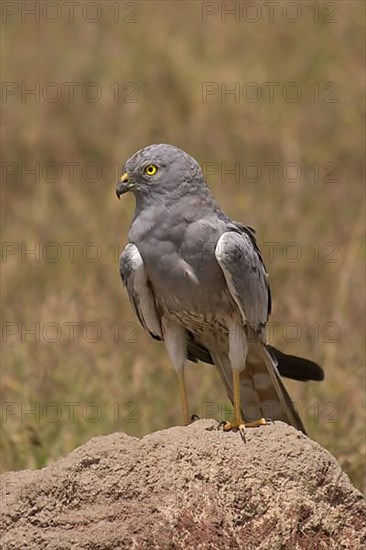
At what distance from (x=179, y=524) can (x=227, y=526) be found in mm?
172

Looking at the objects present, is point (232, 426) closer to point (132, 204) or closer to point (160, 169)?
point (160, 169)

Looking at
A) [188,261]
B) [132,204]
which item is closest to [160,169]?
[188,261]

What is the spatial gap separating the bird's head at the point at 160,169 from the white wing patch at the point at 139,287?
29cm

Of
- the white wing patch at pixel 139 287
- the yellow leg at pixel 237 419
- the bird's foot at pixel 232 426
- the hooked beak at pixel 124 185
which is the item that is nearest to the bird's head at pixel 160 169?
the hooked beak at pixel 124 185

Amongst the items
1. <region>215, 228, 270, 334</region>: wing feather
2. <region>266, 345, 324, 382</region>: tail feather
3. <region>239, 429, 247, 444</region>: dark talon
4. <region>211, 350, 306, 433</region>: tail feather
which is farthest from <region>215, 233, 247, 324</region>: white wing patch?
<region>239, 429, 247, 444</region>: dark talon

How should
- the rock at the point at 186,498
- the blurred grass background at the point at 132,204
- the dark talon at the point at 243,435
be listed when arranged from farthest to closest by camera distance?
the blurred grass background at the point at 132,204, the dark talon at the point at 243,435, the rock at the point at 186,498

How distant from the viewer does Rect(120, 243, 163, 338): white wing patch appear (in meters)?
5.38

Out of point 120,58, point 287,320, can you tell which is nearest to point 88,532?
point 287,320

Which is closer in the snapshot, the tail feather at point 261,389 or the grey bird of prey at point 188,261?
the grey bird of prey at point 188,261

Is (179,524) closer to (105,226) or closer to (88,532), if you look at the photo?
(88,532)

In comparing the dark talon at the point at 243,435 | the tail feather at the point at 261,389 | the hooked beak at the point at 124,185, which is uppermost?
the hooked beak at the point at 124,185

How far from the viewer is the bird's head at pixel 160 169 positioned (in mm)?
5332

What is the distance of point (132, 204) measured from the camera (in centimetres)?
1001

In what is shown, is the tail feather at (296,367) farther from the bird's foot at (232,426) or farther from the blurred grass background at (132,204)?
the bird's foot at (232,426)
